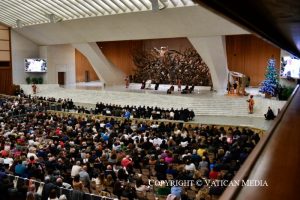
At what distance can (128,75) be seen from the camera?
34750mm

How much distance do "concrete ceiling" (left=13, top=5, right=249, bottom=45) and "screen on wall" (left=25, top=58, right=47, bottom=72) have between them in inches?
126

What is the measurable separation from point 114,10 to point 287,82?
38.5 feet

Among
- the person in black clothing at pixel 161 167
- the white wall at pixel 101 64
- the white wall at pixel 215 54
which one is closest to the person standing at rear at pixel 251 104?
the white wall at pixel 215 54

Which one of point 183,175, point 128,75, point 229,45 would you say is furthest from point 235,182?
point 128,75

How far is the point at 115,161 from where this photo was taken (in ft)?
30.0

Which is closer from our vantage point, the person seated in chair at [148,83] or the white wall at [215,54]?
the white wall at [215,54]

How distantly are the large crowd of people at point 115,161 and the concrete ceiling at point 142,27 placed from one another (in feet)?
27.2

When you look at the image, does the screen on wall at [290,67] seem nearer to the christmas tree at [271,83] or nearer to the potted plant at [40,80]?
the christmas tree at [271,83]

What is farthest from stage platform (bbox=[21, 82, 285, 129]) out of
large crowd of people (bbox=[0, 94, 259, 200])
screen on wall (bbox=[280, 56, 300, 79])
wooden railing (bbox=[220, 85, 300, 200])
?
wooden railing (bbox=[220, 85, 300, 200])

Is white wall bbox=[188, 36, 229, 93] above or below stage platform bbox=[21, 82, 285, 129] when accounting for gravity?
above

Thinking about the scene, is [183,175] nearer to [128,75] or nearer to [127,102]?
[127,102]

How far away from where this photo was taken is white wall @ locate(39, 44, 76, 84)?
3538cm

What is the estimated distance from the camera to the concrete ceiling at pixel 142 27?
20406 millimetres

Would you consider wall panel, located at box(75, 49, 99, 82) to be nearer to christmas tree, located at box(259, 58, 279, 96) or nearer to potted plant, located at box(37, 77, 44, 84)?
potted plant, located at box(37, 77, 44, 84)
